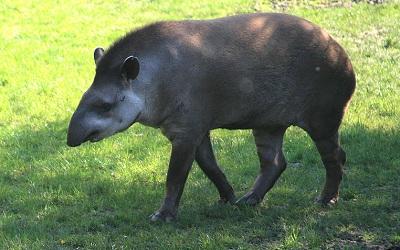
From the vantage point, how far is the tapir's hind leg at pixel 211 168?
23.1 feet

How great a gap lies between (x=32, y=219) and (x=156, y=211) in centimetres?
117

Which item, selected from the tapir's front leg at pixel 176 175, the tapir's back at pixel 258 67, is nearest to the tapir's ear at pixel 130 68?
the tapir's back at pixel 258 67

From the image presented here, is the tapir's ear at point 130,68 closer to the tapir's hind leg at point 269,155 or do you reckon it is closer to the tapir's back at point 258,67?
the tapir's back at point 258,67

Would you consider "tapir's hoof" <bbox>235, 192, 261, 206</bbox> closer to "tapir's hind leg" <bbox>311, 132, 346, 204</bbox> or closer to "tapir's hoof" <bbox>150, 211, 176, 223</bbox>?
"tapir's hind leg" <bbox>311, 132, 346, 204</bbox>

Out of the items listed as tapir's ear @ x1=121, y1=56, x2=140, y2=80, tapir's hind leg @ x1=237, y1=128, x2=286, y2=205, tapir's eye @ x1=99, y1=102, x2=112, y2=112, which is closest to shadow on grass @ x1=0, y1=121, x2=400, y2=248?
tapir's hind leg @ x1=237, y1=128, x2=286, y2=205

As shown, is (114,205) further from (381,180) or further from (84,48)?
(84,48)

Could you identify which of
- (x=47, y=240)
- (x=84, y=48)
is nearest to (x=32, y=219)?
(x=47, y=240)

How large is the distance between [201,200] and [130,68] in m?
1.78

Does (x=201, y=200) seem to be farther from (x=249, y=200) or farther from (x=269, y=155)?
(x=269, y=155)

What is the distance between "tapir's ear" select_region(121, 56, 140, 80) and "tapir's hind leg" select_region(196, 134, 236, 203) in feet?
3.46

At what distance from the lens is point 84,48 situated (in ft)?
46.4

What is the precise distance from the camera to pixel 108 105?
629 cm

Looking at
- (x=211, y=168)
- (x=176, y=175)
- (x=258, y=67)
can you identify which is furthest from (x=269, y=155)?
(x=176, y=175)

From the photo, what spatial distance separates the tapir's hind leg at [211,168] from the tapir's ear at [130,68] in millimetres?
1054
